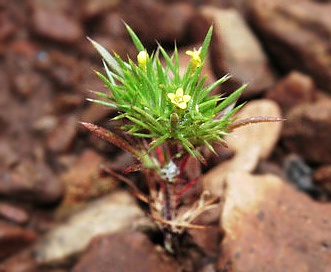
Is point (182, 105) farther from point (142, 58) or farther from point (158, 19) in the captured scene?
point (158, 19)

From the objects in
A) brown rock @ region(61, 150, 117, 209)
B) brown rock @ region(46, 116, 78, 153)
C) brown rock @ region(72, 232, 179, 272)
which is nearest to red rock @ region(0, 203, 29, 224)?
brown rock @ region(61, 150, 117, 209)

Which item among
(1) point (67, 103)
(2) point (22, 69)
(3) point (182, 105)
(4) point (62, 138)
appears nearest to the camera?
(3) point (182, 105)

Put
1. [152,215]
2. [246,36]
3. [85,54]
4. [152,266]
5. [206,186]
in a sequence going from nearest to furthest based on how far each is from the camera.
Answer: [152,215] < [152,266] < [206,186] < [246,36] < [85,54]

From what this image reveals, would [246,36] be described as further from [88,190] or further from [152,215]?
[152,215]

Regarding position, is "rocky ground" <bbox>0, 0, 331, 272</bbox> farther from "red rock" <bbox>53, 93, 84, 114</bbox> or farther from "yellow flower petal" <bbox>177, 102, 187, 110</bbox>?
"yellow flower petal" <bbox>177, 102, 187, 110</bbox>

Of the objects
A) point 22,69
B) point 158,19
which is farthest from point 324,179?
point 22,69

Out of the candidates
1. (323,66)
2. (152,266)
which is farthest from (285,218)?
(323,66)

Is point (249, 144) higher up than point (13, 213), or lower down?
higher up
